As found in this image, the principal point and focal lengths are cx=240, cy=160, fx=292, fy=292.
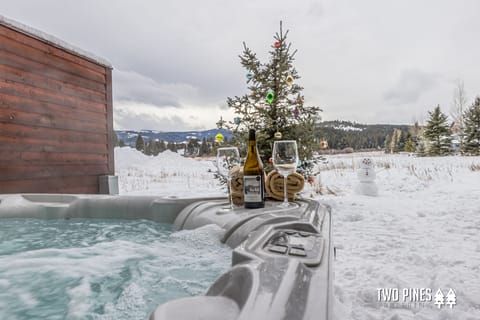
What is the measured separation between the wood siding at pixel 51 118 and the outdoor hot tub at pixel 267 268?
252 centimetres

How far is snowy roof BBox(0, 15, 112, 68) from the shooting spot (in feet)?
10.1

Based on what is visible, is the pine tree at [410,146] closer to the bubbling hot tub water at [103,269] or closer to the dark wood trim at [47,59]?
the dark wood trim at [47,59]

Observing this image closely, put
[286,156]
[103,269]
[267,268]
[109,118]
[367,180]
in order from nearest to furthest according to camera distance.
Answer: [267,268] < [103,269] < [286,156] < [367,180] < [109,118]

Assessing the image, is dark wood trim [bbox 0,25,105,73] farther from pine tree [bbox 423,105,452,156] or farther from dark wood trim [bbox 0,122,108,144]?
pine tree [bbox 423,105,452,156]

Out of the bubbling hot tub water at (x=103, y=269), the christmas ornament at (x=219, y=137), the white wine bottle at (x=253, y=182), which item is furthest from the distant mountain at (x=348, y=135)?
the white wine bottle at (x=253, y=182)

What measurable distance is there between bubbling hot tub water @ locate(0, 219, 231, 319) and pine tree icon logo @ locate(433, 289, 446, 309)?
844mm

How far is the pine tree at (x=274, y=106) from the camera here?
3.19 metres

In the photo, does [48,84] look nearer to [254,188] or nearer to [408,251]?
[254,188]

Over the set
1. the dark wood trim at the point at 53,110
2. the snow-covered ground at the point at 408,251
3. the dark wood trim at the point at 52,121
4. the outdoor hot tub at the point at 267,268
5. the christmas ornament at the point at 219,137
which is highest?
the dark wood trim at the point at 53,110

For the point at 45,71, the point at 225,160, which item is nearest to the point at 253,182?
the point at 225,160

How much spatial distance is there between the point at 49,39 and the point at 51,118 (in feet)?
3.09

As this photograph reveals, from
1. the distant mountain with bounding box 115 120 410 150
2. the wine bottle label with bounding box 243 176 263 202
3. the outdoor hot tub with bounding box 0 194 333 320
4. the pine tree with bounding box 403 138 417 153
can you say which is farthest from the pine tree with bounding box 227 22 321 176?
the pine tree with bounding box 403 138 417 153

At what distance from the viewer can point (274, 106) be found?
326 cm

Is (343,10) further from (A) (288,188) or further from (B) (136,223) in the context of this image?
(B) (136,223)
